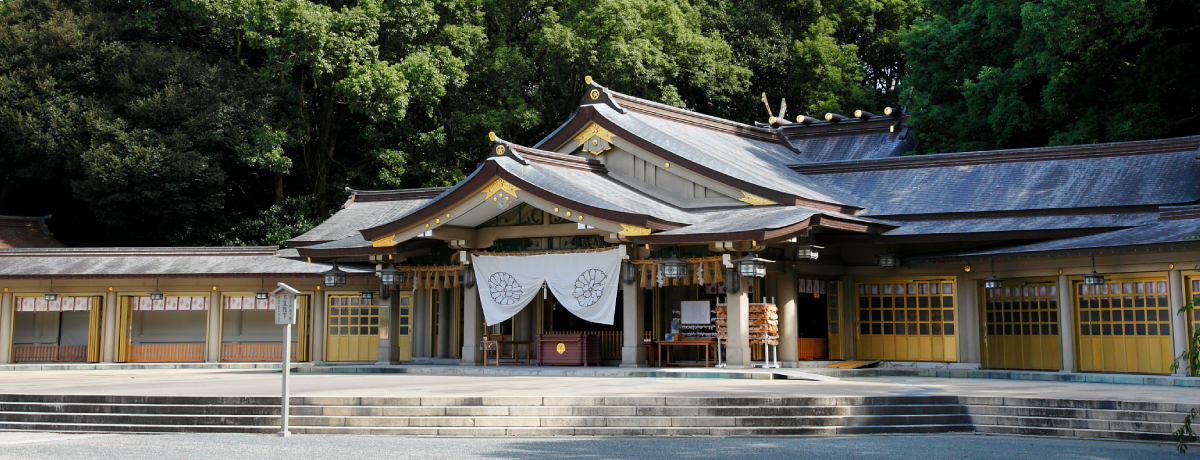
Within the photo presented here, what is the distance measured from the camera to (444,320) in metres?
24.0

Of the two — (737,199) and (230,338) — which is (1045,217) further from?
(230,338)

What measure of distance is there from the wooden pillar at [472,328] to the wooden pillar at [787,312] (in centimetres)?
574

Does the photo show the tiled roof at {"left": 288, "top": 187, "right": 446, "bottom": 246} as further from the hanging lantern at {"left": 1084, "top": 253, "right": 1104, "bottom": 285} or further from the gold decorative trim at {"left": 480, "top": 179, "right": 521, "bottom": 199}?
the hanging lantern at {"left": 1084, "top": 253, "right": 1104, "bottom": 285}

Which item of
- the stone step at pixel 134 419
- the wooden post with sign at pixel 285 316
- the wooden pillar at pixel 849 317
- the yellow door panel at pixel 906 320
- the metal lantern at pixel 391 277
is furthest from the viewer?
the wooden pillar at pixel 849 317

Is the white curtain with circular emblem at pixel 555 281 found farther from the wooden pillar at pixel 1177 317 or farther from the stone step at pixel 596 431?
the wooden pillar at pixel 1177 317

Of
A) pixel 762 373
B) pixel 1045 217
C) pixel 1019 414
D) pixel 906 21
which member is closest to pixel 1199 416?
pixel 1019 414

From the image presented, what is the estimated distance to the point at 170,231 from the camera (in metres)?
36.4

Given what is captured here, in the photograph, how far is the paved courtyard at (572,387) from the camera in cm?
1400

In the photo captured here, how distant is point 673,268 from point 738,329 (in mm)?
1561

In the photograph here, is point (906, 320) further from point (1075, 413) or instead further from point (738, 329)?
point (1075, 413)

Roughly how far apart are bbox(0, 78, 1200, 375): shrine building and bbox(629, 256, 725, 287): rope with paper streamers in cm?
4

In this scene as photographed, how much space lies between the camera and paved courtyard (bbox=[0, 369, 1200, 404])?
14000 mm

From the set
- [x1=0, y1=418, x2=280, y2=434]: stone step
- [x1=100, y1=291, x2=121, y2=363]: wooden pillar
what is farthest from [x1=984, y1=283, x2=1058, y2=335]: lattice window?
[x1=100, y1=291, x2=121, y2=363]: wooden pillar

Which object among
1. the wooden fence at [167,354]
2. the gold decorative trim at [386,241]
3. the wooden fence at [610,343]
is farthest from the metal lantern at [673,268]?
the wooden fence at [167,354]
